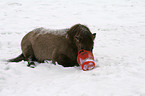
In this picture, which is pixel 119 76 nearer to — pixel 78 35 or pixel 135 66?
pixel 135 66

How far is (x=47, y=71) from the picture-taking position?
3873 millimetres

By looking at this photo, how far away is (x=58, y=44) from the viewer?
13.7 ft

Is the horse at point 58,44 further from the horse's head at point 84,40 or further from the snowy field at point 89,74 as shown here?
the snowy field at point 89,74

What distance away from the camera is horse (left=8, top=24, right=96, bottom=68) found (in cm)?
365

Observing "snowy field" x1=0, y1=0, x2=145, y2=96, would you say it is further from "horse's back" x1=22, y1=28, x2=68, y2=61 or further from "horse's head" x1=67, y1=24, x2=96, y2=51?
"horse's head" x1=67, y1=24, x2=96, y2=51

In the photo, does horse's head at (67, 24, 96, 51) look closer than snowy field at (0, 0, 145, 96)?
No

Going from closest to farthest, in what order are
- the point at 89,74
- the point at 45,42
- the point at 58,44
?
1. the point at 89,74
2. the point at 58,44
3. the point at 45,42

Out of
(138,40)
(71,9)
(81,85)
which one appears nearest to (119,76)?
(81,85)

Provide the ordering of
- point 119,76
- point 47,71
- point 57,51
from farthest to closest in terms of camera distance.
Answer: point 57,51, point 47,71, point 119,76

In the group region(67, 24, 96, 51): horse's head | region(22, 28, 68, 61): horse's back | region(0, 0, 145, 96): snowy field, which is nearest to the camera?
region(0, 0, 145, 96): snowy field

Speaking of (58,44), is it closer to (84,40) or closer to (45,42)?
(45,42)

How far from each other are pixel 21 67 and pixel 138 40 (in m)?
4.67

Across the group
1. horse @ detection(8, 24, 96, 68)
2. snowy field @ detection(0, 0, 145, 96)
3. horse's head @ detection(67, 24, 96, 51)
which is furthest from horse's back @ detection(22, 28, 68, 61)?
horse's head @ detection(67, 24, 96, 51)

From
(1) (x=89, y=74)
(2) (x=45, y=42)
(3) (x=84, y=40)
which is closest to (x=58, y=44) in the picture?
(2) (x=45, y=42)
